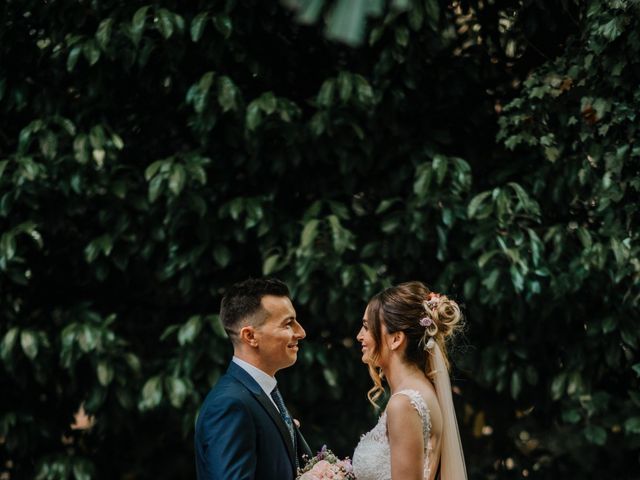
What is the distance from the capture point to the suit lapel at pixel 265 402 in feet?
8.91

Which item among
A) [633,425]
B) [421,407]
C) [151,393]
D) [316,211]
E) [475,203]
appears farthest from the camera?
[316,211]

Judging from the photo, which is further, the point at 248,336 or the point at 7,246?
the point at 7,246

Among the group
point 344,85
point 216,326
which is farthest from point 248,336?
point 344,85

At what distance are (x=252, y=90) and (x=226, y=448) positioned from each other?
8.90 feet

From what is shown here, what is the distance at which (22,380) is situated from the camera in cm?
450

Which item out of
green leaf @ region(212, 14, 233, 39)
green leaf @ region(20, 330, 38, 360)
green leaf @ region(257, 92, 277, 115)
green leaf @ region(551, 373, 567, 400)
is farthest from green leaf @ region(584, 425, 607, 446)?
green leaf @ region(20, 330, 38, 360)

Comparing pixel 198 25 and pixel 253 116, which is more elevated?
pixel 198 25

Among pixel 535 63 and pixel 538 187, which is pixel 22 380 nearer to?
pixel 538 187

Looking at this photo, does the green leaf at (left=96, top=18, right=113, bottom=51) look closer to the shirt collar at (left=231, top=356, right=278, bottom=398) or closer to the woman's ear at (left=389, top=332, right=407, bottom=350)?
the shirt collar at (left=231, top=356, right=278, bottom=398)

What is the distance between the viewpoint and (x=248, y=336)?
9.36 feet

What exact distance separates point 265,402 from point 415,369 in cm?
50

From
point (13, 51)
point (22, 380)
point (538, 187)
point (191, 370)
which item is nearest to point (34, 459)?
point (22, 380)

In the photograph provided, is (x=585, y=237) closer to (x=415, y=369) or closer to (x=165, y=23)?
(x=415, y=369)

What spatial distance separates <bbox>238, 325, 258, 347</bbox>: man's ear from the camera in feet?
9.34
